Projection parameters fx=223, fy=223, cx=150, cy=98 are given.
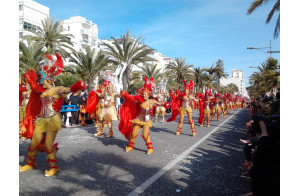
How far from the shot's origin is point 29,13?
132 ft

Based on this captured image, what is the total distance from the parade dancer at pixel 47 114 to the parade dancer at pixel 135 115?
190 cm

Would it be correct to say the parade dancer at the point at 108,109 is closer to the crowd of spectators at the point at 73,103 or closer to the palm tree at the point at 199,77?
the crowd of spectators at the point at 73,103

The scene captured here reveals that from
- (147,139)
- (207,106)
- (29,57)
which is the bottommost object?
(147,139)

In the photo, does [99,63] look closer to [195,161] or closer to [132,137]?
[132,137]

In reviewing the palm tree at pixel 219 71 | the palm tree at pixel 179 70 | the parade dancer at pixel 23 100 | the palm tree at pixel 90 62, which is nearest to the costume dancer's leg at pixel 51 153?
the parade dancer at pixel 23 100

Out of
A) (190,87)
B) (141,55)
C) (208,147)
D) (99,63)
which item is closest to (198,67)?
(141,55)

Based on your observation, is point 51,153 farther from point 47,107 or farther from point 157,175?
point 157,175

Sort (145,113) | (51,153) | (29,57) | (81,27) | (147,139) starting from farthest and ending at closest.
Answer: (81,27) < (29,57) < (145,113) < (147,139) < (51,153)

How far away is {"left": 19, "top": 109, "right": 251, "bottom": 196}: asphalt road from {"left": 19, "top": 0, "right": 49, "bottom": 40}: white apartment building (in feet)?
125

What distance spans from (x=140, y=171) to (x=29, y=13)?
4493 cm

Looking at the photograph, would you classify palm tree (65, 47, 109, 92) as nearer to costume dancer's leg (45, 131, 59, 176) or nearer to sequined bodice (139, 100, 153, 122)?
sequined bodice (139, 100, 153, 122)

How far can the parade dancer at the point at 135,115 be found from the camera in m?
6.23

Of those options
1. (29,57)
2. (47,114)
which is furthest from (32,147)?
(29,57)

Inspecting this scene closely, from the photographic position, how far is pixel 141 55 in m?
23.1
